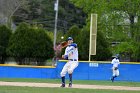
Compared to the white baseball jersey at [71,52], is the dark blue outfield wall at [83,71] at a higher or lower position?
lower

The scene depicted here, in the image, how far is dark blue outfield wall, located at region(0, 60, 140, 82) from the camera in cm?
3275

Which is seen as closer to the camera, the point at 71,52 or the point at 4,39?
the point at 71,52

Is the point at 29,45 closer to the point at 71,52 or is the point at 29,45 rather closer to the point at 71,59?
the point at 71,59

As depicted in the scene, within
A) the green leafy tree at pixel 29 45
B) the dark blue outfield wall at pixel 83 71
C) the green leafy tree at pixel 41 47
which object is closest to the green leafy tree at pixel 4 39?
the green leafy tree at pixel 29 45

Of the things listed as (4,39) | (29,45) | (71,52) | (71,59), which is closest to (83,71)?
(29,45)

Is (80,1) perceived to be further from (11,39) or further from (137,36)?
(11,39)

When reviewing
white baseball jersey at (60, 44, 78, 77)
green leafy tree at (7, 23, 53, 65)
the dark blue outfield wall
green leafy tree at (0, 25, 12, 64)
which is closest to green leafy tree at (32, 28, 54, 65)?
green leafy tree at (7, 23, 53, 65)

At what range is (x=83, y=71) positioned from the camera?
33250 millimetres

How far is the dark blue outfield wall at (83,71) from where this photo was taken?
3275cm

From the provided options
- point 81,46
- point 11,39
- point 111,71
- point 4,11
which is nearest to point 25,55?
point 11,39

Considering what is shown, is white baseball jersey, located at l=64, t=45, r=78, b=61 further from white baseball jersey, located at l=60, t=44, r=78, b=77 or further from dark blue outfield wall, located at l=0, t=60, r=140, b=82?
dark blue outfield wall, located at l=0, t=60, r=140, b=82

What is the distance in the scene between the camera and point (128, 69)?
3356 cm

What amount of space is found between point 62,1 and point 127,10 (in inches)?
1802

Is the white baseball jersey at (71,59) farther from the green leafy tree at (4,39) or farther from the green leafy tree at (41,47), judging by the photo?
the green leafy tree at (4,39)
